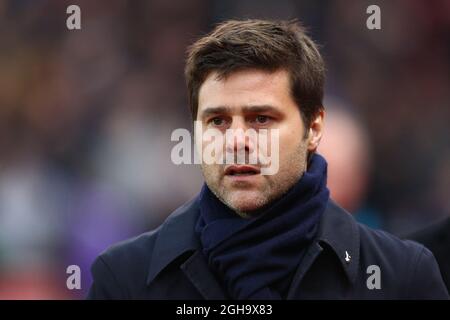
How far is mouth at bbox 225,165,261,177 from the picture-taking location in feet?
7.45

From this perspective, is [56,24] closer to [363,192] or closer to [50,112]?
[50,112]

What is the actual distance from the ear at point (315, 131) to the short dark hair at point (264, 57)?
0.03m

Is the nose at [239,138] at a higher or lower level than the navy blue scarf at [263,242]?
higher

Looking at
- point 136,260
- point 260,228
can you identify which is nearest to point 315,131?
point 260,228

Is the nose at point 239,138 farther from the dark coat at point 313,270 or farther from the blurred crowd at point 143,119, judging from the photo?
the blurred crowd at point 143,119

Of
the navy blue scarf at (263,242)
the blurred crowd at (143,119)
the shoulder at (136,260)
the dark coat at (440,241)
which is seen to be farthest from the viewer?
the blurred crowd at (143,119)

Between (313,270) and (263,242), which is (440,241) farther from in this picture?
(263,242)

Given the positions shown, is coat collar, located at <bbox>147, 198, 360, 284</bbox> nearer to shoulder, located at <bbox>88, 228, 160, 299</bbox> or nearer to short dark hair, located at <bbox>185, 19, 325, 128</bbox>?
shoulder, located at <bbox>88, 228, 160, 299</bbox>

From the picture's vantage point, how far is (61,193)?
4.38 metres

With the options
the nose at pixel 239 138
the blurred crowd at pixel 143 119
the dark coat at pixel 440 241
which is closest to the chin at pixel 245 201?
the nose at pixel 239 138

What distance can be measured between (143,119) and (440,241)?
2.01m

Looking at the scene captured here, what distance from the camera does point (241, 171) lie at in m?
Result: 2.28

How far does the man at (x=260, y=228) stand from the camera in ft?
7.45

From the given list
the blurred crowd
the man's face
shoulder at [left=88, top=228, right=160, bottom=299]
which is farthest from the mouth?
the blurred crowd
